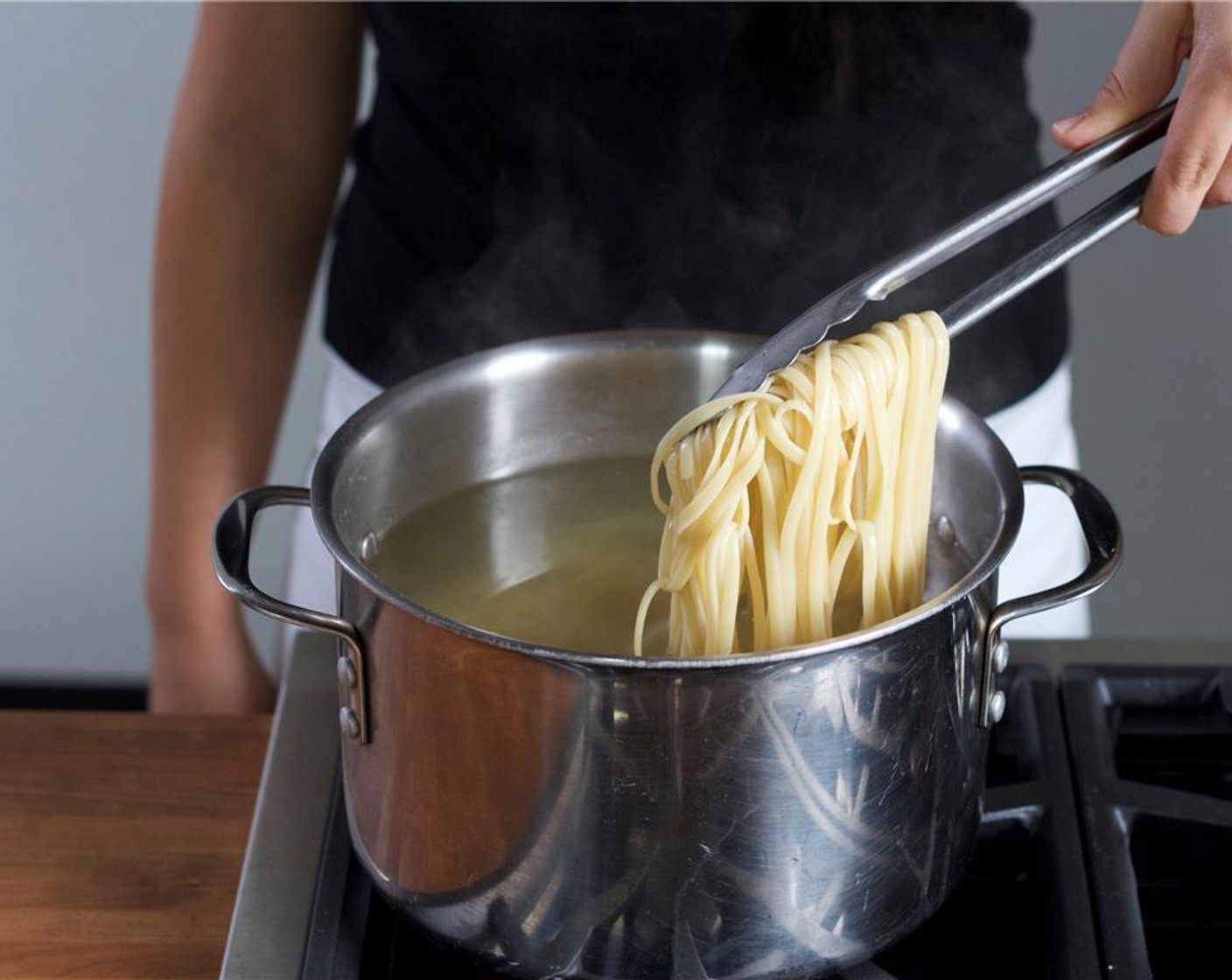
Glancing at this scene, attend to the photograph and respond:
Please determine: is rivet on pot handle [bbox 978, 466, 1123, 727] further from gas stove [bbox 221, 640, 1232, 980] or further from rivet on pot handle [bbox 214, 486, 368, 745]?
rivet on pot handle [bbox 214, 486, 368, 745]

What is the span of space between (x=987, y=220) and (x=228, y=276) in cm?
Result: 87

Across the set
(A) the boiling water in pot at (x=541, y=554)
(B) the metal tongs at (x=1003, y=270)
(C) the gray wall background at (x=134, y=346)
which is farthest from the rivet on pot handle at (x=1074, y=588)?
(C) the gray wall background at (x=134, y=346)

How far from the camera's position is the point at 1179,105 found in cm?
88

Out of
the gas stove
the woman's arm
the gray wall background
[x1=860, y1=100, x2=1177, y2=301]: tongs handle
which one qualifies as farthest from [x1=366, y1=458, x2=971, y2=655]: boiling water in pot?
the gray wall background

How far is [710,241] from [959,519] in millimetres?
462

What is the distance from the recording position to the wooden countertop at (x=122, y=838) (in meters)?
0.89

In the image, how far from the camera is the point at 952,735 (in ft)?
2.55

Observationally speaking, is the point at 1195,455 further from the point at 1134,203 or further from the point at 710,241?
the point at 1134,203

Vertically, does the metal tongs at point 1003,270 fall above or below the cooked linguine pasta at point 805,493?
above

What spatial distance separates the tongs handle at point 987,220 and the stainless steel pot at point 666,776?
118 mm

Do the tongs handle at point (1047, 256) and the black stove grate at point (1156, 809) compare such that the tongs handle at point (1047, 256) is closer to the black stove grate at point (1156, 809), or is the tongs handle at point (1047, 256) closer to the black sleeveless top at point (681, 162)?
the black stove grate at point (1156, 809)

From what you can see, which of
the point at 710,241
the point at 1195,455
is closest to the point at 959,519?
the point at 710,241

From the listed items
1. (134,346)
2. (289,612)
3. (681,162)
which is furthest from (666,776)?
(134,346)

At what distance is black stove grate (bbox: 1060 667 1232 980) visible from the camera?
857 millimetres
